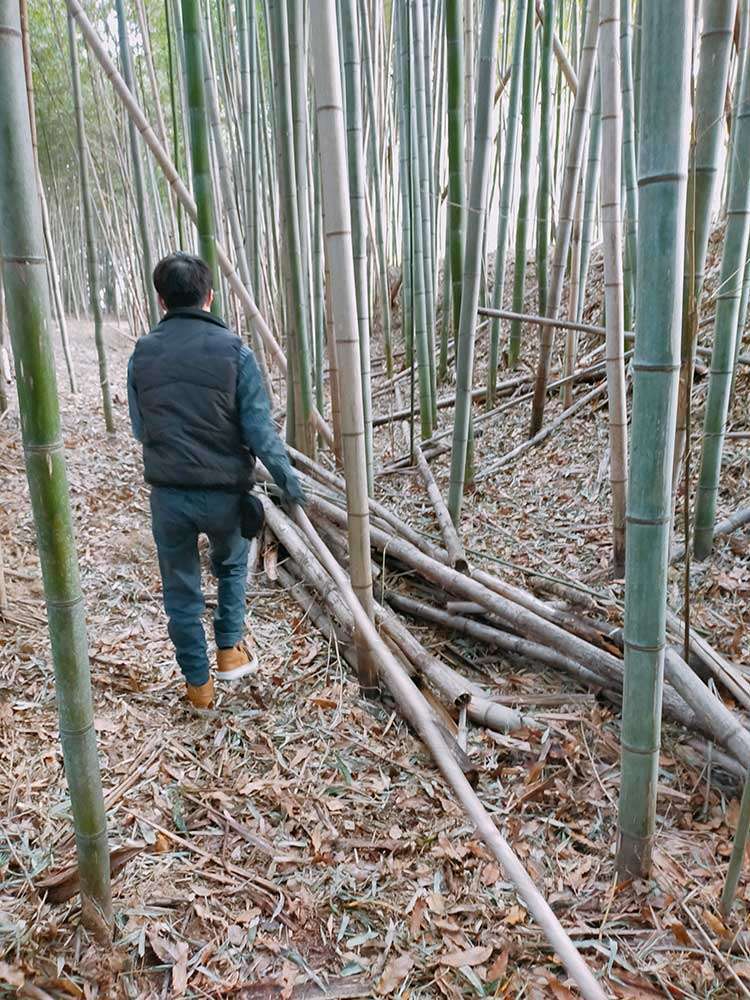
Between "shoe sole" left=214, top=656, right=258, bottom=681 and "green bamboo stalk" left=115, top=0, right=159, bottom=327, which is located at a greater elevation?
"green bamboo stalk" left=115, top=0, right=159, bottom=327

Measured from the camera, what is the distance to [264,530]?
105 inches

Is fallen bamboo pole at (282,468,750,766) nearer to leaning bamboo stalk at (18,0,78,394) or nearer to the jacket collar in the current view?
the jacket collar

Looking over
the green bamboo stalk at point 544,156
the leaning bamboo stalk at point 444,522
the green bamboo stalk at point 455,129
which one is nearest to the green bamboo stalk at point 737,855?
the leaning bamboo stalk at point 444,522

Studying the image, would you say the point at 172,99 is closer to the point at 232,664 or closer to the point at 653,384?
the point at 232,664

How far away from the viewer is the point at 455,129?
2.81 metres

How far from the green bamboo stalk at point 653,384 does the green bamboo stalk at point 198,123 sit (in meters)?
1.28

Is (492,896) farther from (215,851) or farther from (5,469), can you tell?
(5,469)

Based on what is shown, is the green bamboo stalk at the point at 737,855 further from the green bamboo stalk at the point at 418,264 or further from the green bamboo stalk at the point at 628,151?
the green bamboo stalk at the point at 418,264

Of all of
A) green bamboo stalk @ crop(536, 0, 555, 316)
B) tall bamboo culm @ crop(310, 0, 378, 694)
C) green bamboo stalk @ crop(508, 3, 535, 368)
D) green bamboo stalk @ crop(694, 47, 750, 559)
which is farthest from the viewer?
green bamboo stalk @ crop(536, 0, 555, 316)

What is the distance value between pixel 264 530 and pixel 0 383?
1723 millimetres

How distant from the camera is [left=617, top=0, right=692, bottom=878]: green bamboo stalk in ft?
3.02

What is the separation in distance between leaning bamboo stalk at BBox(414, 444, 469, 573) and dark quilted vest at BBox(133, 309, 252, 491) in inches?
32.5

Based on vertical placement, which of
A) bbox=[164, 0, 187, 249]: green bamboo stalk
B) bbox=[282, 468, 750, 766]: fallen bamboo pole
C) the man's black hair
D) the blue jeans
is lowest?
bbox=[282, 468, 750, 766]: fallen bamboo pole

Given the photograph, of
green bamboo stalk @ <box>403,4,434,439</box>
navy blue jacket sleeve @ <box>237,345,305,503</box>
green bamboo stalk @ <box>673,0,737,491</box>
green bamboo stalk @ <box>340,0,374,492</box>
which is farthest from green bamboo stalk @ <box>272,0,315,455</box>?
green bamboo stalk @ <box>673,0,737,491</box>
